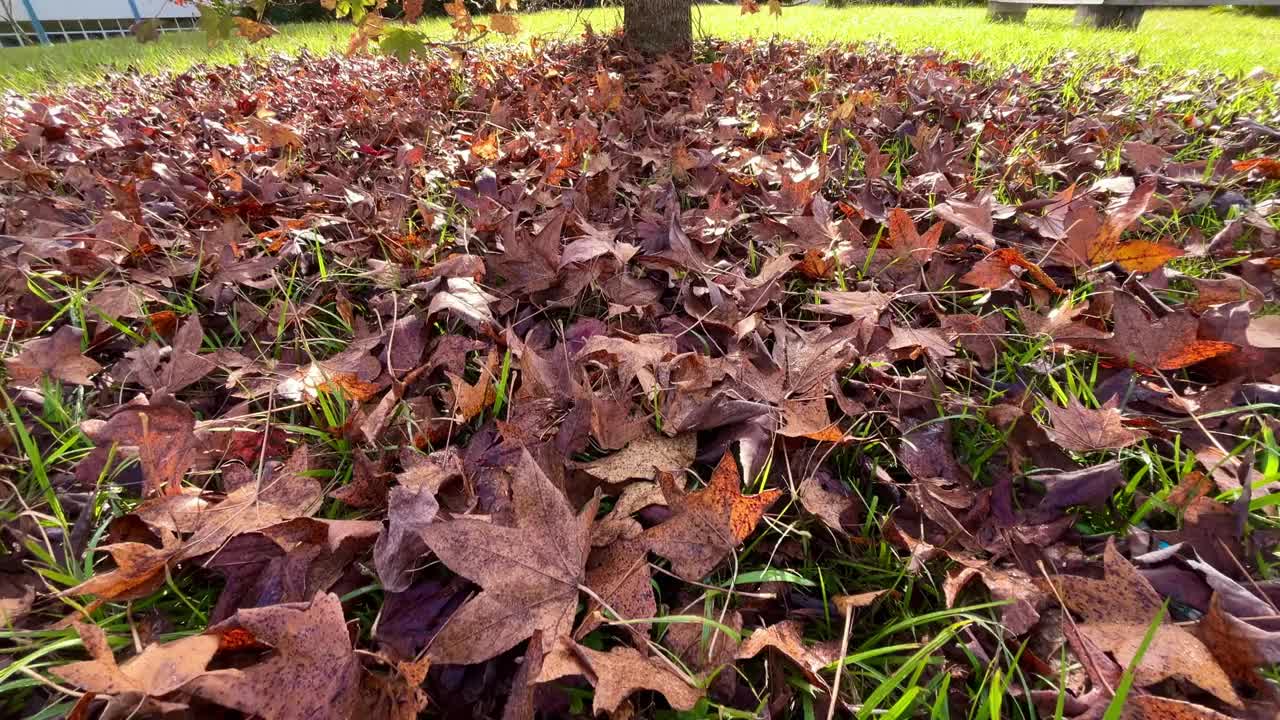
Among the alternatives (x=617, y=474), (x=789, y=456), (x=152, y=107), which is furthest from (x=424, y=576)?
(x=152, y=107)

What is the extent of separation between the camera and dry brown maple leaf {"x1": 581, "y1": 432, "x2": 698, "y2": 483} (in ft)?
2.72

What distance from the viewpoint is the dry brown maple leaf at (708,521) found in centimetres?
72

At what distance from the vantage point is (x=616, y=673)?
0.58m

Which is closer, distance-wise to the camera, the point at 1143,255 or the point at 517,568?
the point at 517,568

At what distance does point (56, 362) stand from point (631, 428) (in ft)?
3.64

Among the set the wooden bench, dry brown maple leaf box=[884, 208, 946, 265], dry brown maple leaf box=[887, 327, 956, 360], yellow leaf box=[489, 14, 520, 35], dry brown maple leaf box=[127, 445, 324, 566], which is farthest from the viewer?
the wooden bench

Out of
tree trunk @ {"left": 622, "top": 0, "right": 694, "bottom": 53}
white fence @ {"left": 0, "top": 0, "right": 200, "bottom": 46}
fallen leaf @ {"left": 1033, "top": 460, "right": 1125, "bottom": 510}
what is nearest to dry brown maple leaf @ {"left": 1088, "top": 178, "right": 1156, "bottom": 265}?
fallen leaf @ {"left": 1033, "top": 460, "right": 1125, "bottom": 510}

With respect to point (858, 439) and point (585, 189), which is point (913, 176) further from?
point (858, 439)

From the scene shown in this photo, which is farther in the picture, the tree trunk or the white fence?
the white fence

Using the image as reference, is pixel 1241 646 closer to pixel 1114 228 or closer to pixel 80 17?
pixel 1114 228

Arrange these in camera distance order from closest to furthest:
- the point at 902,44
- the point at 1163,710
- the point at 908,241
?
the point at 1163,710 < the point at 908,241 < the point at 902,44

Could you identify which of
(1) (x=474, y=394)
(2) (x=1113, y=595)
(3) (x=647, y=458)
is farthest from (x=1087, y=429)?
(1) (x=474, y=394)

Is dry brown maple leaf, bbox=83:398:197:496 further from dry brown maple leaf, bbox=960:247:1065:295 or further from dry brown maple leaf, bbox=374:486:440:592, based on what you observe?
dry brown maple leaf, bbox=960:247:1065:295

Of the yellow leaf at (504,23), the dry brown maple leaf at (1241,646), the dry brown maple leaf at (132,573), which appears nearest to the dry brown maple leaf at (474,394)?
the dry brown maple leaf at (132,573)
